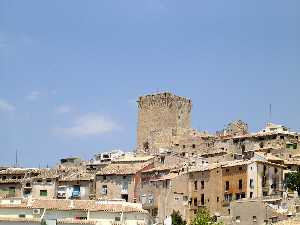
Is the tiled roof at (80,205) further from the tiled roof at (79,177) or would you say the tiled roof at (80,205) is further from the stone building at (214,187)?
the tiled roof at (79,177)

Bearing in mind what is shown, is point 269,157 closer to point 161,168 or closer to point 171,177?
point 171,177

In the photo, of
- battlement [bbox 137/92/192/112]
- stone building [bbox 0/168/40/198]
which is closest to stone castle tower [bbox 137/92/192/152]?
battlement [bbox 137/92/192/112]

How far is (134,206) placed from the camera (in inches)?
1832

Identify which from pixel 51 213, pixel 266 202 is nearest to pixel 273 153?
pixel 266 202

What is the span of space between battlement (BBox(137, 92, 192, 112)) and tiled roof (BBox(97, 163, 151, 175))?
15.8 meters

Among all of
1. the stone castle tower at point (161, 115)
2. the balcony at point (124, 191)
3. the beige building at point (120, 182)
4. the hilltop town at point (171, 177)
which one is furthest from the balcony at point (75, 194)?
the stone castle tower at point (161, 115)

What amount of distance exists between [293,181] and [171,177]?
9.43 meters

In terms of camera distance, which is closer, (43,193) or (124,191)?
(124,191)

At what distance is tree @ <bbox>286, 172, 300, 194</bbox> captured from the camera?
2051 inches

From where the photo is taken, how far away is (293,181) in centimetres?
5238

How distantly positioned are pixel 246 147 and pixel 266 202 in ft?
59.8

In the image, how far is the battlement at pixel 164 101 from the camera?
79000 millimetres

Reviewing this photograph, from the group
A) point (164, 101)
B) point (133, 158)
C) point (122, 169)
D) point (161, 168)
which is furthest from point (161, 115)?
point (161, 168)

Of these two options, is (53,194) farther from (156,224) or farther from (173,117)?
(173,117)
